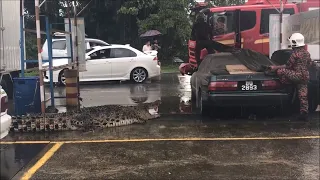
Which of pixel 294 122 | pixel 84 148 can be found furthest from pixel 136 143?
pixel 294 122

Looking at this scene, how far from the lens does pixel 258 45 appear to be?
14234 mm

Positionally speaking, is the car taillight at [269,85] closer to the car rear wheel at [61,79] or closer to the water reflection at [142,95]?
the water reflection at [142,95]

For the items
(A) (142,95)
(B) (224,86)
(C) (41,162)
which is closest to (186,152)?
(C) (41,162)

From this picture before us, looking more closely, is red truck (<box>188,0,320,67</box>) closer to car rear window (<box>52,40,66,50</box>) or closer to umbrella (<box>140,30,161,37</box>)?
car rear window (<box>52,40,66,50</box>)

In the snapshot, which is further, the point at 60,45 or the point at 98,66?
the point at 60,45

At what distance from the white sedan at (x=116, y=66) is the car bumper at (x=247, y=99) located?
758 centimetres

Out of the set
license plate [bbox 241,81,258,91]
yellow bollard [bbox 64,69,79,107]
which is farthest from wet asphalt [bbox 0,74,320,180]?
yellow bollard [bbox 64,69,79,107]

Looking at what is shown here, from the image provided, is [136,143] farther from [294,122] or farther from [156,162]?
[294,122]

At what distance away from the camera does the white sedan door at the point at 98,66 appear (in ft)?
48.3

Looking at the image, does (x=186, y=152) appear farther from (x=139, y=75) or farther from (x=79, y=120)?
(x=139, y=75)

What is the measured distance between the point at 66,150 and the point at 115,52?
29.4 feet

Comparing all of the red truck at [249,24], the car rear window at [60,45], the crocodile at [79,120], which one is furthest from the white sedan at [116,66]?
the crocodile at [79,120]

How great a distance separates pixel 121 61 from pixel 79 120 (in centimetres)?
745

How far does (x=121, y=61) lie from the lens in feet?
48.8
